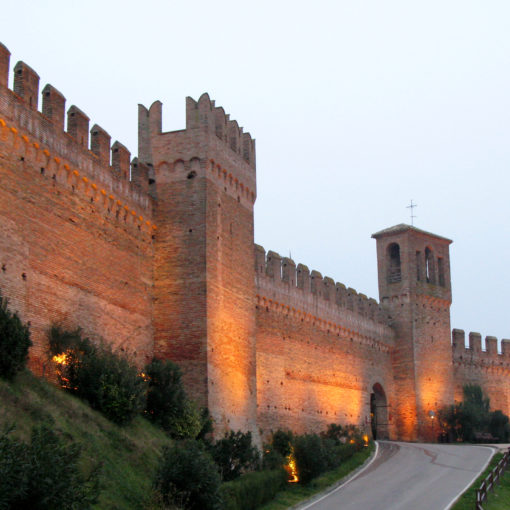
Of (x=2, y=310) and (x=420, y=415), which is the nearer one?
(x=2, y=310)

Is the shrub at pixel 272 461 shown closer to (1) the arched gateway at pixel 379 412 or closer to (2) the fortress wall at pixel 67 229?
(2) the fortress wall at pixel 67 229

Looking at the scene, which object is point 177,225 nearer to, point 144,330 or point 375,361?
point 144,330

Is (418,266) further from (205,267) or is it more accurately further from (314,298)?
(205,267)

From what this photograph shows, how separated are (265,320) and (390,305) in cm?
1294

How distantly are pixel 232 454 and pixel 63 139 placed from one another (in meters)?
7.69

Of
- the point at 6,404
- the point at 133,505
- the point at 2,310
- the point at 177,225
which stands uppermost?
the point at 177,225

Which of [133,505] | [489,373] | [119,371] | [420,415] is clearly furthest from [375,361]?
[133,505]

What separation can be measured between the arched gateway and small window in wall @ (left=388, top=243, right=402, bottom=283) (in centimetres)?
530

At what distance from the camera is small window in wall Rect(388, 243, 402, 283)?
1542 inches

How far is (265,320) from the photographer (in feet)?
89.3

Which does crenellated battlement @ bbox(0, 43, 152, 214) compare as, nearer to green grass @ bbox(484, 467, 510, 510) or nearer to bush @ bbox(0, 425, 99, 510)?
bush @ bbox(0, 425, 99, 510)

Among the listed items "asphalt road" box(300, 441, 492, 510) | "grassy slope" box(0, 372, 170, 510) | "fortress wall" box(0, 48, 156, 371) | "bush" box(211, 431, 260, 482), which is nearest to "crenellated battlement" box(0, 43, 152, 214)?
"fortress wall" box(0, 48, 156, 371)

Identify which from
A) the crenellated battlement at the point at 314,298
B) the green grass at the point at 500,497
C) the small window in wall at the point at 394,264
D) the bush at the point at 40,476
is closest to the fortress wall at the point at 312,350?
the crenellated battlement at the point at 314,298

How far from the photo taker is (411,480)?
2281 cm
